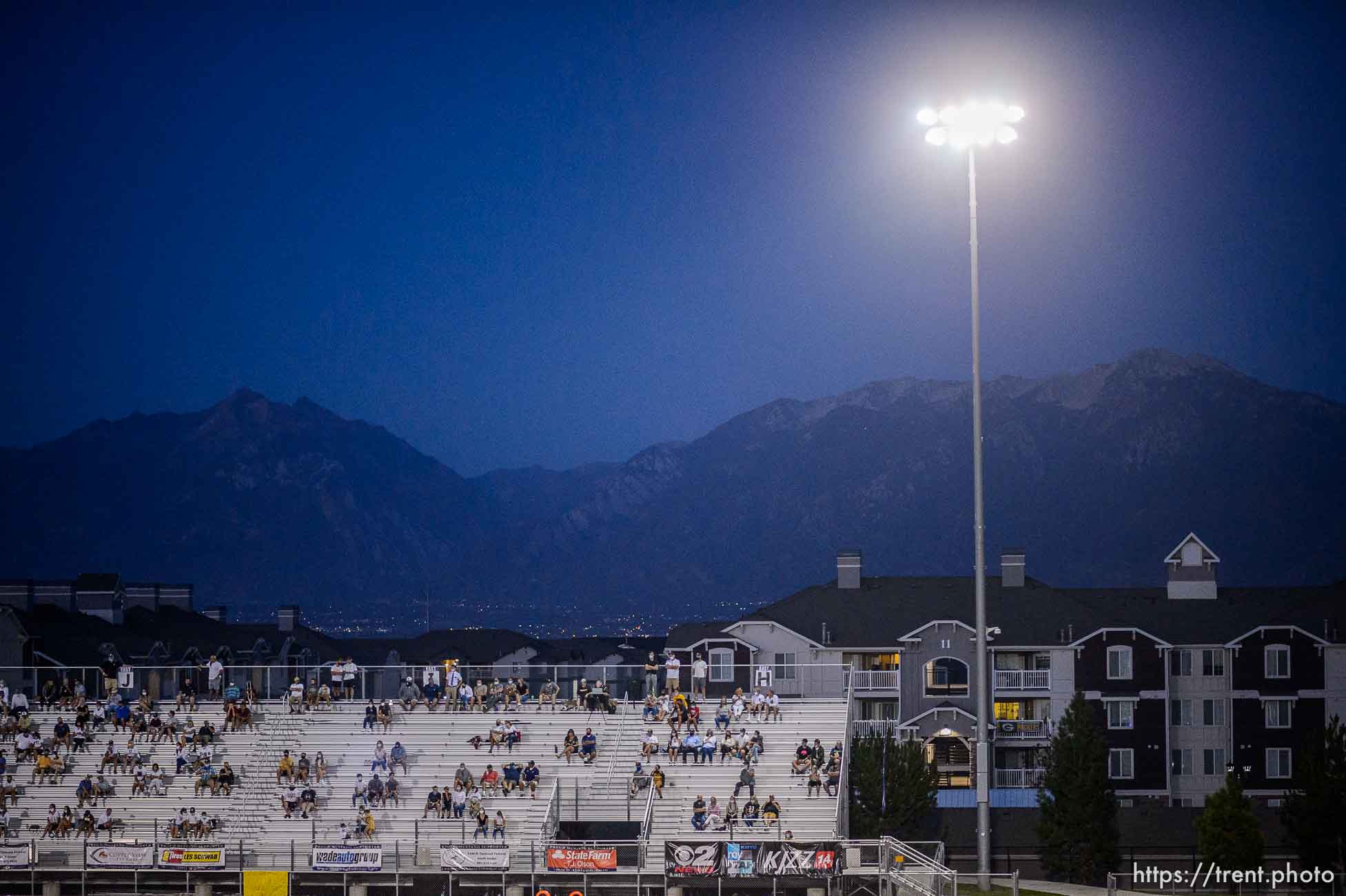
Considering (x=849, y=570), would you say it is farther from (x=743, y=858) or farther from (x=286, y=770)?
(x=743, y=858)

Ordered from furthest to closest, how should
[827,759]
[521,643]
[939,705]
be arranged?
[521,643] → [939,705] → [827,759]

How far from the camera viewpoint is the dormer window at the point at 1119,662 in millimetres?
74125

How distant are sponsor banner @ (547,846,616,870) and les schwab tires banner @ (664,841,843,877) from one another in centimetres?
136

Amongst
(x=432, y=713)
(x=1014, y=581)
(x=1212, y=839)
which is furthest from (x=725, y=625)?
(x=1212, y=839)

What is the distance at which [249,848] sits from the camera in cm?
4366

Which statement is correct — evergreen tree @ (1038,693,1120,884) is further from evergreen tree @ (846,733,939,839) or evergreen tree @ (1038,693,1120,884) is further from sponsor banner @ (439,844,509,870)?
sponsor banner @ (439,844,509,870)

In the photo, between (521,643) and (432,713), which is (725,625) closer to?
(432,713)

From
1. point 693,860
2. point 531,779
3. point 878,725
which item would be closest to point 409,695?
point 531,779

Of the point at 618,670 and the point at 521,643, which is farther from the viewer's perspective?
the point at 521,643

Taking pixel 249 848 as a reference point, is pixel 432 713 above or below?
above

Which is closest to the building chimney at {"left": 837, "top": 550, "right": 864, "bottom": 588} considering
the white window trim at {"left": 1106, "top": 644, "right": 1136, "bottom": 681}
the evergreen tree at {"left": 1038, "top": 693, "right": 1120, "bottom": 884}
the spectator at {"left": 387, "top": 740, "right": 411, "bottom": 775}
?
the white window trim at {"left": 1106, "top": 644, "right": 1136, "bottom": 681}

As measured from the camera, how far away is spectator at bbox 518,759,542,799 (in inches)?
1836

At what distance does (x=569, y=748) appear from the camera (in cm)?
4894

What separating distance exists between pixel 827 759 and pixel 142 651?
50.7m
